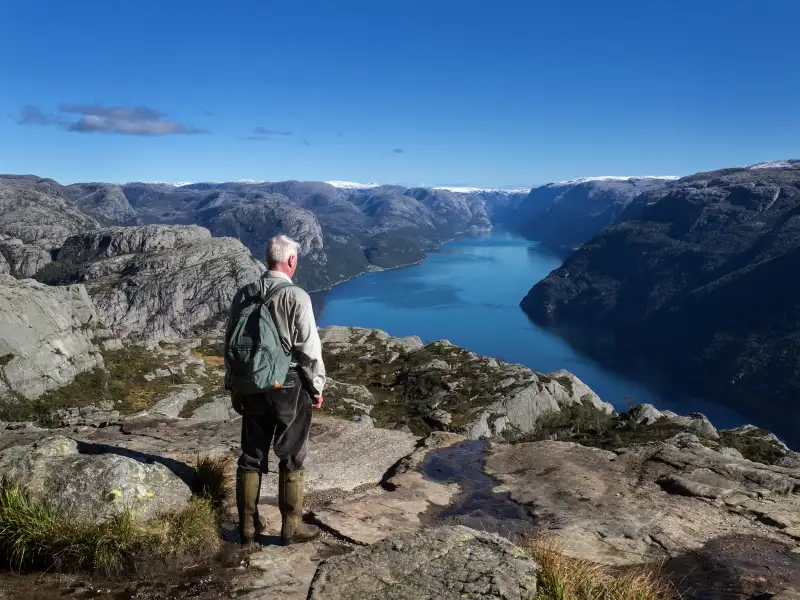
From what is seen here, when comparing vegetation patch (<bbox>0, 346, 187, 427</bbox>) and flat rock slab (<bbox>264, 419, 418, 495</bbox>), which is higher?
flat rock slab (<bbox>264, 419, 418, 495</bbox>)

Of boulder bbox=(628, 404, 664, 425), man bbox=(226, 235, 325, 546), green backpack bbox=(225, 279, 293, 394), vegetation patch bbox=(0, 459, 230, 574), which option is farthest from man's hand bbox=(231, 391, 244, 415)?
boulder bbox=(628, 404, 664, 425)

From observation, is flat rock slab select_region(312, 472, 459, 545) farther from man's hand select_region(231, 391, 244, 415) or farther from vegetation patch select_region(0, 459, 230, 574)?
man's hand select_region(231, 391, 244, 415)

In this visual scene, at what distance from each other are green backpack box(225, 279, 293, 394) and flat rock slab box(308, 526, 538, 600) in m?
2.08

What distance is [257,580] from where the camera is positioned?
557cm

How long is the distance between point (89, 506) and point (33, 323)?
108 ft

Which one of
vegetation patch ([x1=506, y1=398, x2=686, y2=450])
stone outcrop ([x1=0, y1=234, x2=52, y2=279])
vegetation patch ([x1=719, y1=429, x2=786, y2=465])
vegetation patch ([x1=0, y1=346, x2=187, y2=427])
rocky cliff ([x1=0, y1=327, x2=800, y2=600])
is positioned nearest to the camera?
rocky cliff ([x1=0, y1=327, x2=800, y2=600])

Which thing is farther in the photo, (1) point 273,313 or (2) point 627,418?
(2) point 627,418

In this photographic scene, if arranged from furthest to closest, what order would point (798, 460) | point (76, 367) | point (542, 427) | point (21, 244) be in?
point (21, 244) < point (76, 367) < point (542, 427) < point (798, 460)

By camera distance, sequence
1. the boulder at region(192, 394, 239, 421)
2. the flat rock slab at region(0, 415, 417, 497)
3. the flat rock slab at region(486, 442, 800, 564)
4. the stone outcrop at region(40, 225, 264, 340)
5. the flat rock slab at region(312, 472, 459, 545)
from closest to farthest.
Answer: the flat rock slab at region(312, 472, 459, 545), the flat rock slab at region(486, 442, 800, 564), the flat rock slab at region(0, 415, 417, 497), the boulder at region(192, 394, 239, 421), the stone outcrop at region(40, 225, 264, 340)

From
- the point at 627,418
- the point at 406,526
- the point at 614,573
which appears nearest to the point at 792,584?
the point at 614,573

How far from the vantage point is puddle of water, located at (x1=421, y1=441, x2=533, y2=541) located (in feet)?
27.0

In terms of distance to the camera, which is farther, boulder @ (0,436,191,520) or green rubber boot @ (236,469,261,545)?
green rubber boot @ (236,469,261,545)

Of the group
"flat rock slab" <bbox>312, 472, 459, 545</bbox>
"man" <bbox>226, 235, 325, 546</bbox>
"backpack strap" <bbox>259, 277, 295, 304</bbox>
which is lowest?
"flat rock slab" <bbox>312, 472, 459, 545</bbox>

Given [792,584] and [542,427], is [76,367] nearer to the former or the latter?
[542,427]
